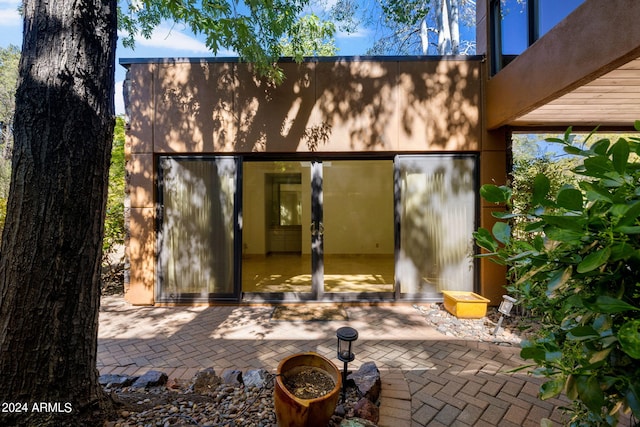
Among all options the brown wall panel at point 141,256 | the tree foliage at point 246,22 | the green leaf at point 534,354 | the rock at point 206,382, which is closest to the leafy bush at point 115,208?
the brown wall panel at point 141,256

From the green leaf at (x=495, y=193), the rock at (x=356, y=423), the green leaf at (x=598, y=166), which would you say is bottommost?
the rock at (x=356, y=423)

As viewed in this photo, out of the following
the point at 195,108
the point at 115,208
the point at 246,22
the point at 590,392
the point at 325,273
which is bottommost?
the point at 325,273

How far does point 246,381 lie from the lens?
80.5 inches

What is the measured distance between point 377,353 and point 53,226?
264cm

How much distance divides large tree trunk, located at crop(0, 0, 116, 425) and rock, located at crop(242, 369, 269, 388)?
827mm

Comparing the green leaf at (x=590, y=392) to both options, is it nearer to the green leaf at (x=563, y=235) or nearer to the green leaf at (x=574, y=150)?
the green leaf at (x=563, y=235)

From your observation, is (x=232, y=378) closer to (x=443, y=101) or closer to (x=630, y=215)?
(x=630, y=215)

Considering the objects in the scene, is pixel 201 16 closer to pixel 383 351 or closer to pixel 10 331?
pixel 10 331

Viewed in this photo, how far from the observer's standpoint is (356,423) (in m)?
1.62

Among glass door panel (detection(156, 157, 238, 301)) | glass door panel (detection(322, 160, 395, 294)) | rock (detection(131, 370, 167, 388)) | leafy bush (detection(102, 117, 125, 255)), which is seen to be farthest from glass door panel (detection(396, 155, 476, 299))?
leafy bush (detection(102, 117, 125, 255))

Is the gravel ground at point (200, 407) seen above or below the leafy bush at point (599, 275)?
below

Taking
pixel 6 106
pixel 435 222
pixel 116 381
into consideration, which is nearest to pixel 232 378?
pixel 116 381

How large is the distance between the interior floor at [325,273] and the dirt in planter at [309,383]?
2.58m

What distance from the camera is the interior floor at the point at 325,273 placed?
4.85 m
